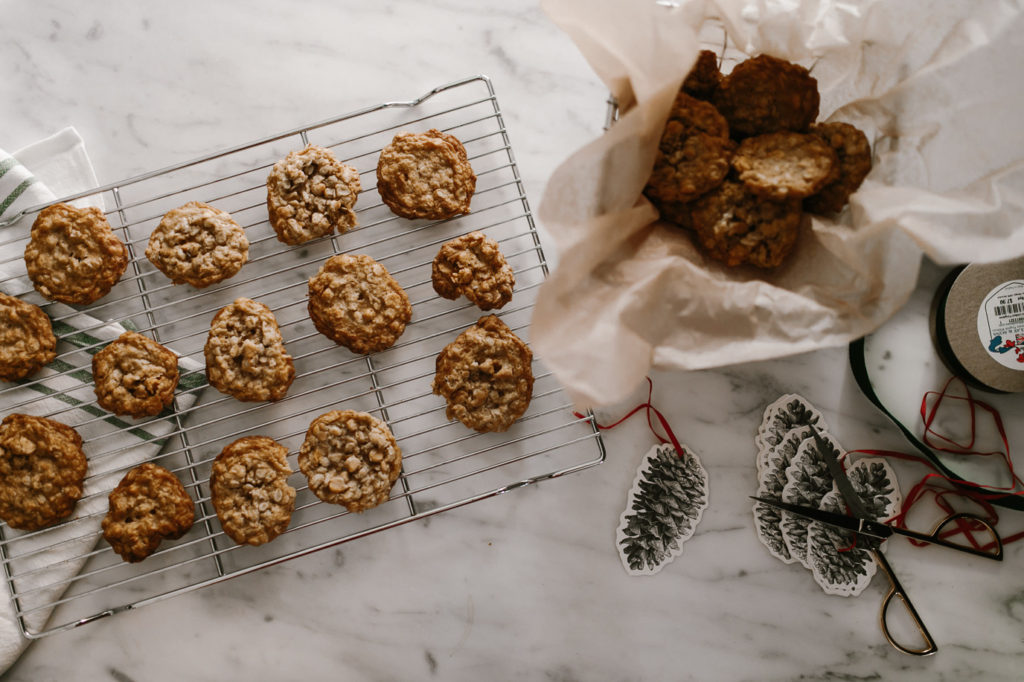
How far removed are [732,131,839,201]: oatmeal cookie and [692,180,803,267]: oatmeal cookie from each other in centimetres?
3

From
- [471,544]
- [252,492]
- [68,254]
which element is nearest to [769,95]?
[471,544]

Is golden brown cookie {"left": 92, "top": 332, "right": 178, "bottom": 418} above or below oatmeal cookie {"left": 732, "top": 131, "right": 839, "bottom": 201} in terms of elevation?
below

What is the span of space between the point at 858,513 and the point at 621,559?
516 millimetres

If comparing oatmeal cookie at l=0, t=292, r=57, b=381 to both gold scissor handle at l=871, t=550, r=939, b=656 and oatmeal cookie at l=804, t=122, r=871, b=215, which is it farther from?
gold scissor handle at l=871, t=550, r=939, b=656

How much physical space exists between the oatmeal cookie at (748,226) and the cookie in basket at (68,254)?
123 cm

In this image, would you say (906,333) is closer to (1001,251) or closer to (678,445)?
(1001,251)

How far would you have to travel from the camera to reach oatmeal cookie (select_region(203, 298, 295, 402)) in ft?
4.68

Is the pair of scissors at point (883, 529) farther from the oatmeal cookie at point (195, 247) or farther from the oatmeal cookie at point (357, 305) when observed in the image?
the oatmeal cookie at point (195, 247)

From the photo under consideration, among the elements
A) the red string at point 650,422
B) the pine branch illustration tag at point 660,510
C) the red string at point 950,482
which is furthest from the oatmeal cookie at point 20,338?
the red string at point 950,482

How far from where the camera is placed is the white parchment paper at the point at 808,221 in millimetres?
1118

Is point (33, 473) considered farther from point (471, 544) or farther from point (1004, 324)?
point (1004, 324)

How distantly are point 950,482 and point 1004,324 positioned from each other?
37 cm

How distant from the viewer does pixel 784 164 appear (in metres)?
1.18

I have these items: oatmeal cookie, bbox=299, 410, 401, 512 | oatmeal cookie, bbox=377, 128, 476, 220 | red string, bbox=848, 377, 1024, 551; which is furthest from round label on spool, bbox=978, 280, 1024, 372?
oatmeal cookie, bbox=299, 410, 401, 512
